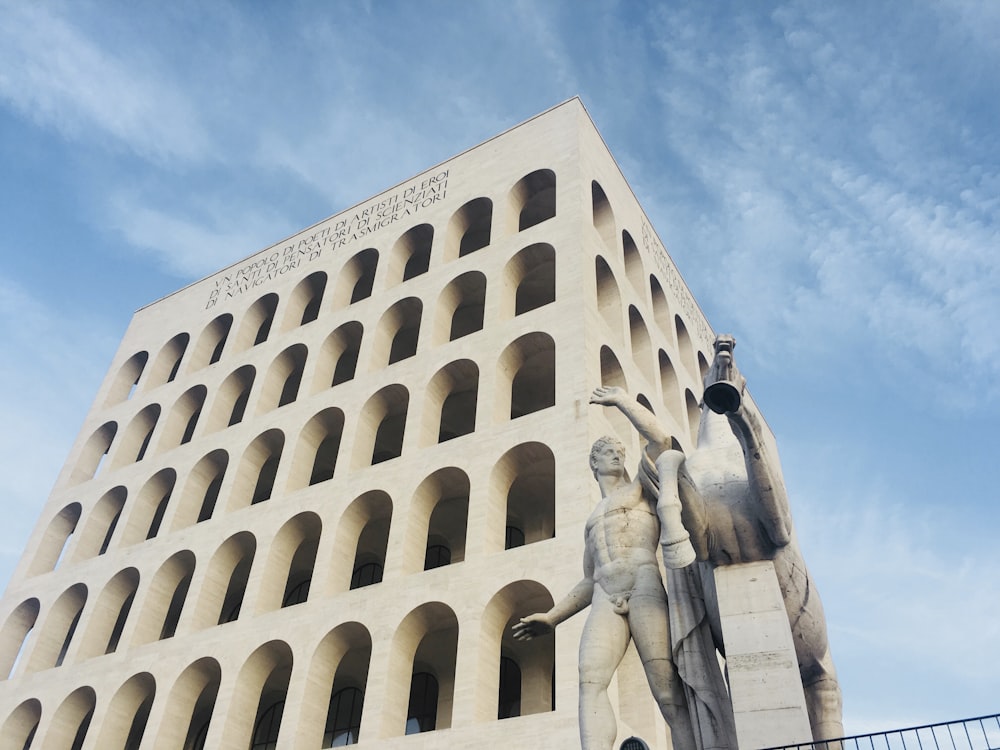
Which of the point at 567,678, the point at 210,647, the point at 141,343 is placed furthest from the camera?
the point at 141,343

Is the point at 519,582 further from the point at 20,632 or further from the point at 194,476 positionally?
the point at 20,632

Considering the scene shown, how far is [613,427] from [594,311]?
125 inches

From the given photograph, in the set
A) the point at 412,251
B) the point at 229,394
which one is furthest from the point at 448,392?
the point at 229,394

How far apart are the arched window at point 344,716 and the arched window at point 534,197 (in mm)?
15137

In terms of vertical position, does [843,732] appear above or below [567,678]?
below

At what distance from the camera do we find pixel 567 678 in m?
18.1

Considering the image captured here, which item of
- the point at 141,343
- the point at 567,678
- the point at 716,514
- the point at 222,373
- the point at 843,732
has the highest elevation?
the point at 141,343

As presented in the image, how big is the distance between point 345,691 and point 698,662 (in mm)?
21098

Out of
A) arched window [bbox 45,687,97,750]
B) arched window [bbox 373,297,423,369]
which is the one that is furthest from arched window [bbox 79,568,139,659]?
arched window [bbox 373,297,423,369]

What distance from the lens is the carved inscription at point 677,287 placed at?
33.7 m

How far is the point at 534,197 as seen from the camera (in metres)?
30.6

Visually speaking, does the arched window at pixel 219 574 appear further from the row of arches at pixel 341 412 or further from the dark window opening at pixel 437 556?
the dark window opening at pixel 437 556

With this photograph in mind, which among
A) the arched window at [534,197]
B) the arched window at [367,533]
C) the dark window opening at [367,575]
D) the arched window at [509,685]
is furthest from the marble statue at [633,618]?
the dark window opening at [367,575]

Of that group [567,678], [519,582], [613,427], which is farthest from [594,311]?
[567,678]
